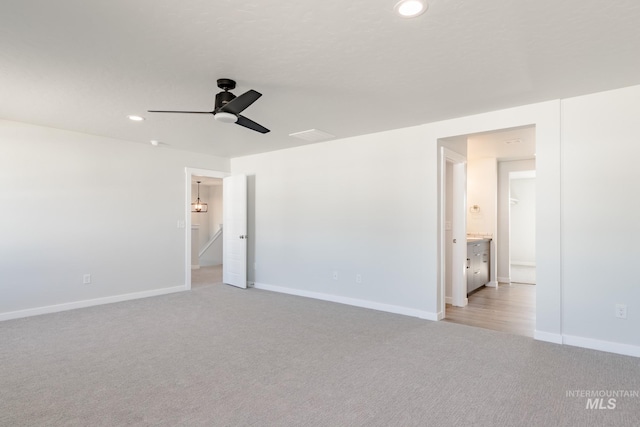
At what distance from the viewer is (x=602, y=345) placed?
3152mm

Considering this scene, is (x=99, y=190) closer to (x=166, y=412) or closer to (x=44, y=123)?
(x=44, y=123)

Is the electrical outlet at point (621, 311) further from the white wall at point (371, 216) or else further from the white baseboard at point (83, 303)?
the white baseboard at point (83, 303)

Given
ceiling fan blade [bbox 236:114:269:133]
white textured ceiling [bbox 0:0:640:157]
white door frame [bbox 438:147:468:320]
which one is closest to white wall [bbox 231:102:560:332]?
white textured ceiling [bbox 0:0:640:157]

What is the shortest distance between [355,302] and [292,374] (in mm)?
2308

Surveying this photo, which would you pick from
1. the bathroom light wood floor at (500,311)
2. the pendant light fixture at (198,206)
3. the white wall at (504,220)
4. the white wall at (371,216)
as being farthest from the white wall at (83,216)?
the white wall at (504,220)

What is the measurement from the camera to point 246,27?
83.5 inches

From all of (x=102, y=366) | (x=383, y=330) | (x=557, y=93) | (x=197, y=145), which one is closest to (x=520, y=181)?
(x=557, y=93)

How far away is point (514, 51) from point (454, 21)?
67 cm

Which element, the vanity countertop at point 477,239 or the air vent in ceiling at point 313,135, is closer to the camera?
the air vent in ceiling at point 313,135

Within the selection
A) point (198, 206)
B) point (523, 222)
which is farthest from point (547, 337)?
point (198, 206)

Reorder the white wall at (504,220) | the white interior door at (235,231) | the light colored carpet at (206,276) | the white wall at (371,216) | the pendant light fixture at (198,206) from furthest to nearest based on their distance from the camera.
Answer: the pendant light fixture at (198,206), the white wall at (504,220), the light colored carpet at (206,276), the white interior door at (235,231), the white wall at (371,216)

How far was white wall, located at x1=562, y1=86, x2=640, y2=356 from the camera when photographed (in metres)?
3.06

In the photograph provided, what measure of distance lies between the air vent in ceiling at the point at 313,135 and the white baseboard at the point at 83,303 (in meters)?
3.26

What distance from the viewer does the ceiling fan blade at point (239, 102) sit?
267 centimetres
